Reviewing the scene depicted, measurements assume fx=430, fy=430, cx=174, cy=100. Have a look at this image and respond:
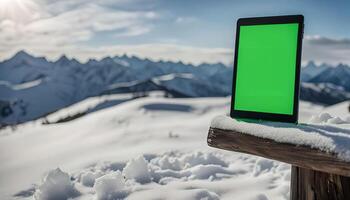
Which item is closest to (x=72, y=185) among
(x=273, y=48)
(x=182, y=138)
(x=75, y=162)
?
(x=75, y=162)

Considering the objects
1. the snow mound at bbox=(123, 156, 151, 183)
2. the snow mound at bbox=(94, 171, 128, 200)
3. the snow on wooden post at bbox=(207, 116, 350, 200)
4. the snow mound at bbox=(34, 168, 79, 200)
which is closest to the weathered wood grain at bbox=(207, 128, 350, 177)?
the snow on wooden post at bbox=(207, 116, 350, 200)

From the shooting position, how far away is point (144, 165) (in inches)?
214

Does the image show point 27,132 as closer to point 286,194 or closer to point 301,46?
point 286,194

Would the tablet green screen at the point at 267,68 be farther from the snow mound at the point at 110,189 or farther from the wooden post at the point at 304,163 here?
the snow mound at the point at 110,189

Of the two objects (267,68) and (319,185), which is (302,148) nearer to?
(319,185)

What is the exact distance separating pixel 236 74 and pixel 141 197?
205 centimetres

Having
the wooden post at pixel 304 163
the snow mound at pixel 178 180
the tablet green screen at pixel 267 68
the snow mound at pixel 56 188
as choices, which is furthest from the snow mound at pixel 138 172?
the tablet green screen at pixel 267 68

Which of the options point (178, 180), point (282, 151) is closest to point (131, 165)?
point (178, 180)

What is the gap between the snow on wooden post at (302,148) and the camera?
2.33m

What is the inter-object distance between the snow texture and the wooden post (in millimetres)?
30

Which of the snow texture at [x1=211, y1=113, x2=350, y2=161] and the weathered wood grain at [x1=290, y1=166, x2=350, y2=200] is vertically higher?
the snow texture at [x1=211, y1=113, x2=350, y2=161]

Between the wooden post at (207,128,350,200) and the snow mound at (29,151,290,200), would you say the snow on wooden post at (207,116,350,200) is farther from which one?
the snow mound at (29,151,290,200)

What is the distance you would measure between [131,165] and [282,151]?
3118 millimetres

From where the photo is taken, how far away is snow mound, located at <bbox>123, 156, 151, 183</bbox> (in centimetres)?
527
